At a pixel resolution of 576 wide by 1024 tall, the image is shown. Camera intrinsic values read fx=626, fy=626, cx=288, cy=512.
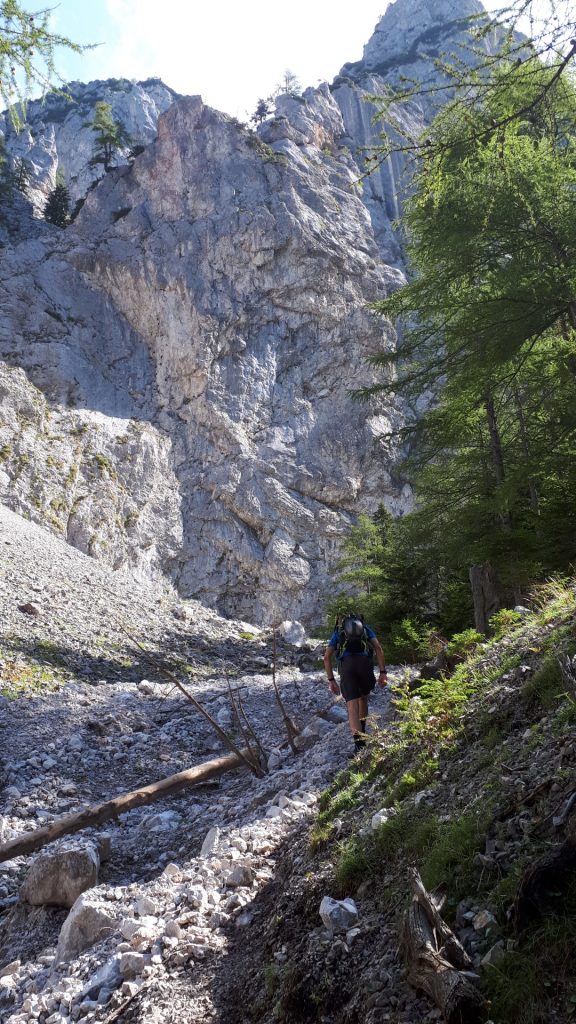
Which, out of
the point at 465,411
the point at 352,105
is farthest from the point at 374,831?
the point at 352,105

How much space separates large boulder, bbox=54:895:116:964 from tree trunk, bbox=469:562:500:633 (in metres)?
6.52

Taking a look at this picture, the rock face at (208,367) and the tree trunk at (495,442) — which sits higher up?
the rock face at (208,367)

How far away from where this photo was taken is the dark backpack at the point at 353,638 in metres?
6.81

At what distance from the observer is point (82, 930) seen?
4117mm

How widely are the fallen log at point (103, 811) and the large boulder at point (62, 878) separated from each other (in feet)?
2.42

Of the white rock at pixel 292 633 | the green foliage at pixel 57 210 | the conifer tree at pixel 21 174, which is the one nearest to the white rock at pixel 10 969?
the white rock at pixel 292 633

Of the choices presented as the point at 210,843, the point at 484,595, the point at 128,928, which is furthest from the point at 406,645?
the point at 128,928

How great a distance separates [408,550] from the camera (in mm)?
14305

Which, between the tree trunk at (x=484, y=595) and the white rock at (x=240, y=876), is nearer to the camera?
the white rock at (x=240, y=876)

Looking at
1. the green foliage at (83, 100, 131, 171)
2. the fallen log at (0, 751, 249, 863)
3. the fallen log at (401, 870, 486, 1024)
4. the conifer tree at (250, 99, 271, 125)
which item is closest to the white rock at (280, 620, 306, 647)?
the fallen log at (0, 751, 249, 863)

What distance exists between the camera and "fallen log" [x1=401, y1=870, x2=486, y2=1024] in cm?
209

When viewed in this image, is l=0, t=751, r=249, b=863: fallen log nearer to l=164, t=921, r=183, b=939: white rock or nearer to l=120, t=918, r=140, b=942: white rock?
l=120, t=918, r=140, b=942: white rock

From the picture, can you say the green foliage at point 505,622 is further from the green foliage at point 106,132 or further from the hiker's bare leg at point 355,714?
the green foliage at point 106,132

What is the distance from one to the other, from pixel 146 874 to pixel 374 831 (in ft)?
8.90
